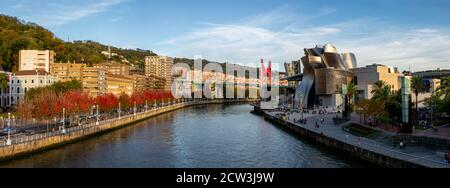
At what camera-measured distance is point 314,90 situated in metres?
99.8

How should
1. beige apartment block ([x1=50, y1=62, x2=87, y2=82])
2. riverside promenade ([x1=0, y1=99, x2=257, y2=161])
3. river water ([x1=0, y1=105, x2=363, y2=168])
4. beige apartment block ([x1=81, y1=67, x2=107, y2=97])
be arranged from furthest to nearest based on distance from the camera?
beige apartment block ([x1=81, y1=67, x2=107, y2=97]), beige apartment block ([x1=50, y1=62, x2=87, y2=82]), riverside promenade ([x1=0, y1=99, x2=257, y2=161]), river water ([x1=0, y1=105, x2=363, y2=168])

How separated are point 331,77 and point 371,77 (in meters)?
8.96

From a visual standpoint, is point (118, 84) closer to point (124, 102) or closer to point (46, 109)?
point (124, 102)

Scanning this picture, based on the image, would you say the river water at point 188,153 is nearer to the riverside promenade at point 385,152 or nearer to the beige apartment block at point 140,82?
the riverside promenade at point 385,152

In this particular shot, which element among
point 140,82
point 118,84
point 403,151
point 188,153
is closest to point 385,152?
point 403,151

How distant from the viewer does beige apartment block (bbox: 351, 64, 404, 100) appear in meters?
88.4

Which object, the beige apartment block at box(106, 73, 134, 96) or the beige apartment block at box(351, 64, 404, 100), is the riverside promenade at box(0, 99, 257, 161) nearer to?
the beige apartment block at box(351, 64, 404, 100)

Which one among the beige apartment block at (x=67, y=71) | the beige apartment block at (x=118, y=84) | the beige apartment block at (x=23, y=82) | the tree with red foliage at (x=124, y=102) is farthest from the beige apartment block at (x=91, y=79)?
the tree with red foliage at (x=124, y=102)

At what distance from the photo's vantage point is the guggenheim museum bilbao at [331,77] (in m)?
91.2

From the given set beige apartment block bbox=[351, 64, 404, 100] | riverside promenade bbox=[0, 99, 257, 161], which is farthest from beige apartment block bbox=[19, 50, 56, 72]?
beige apartment block bbox=[351, 64, 404, 100]
